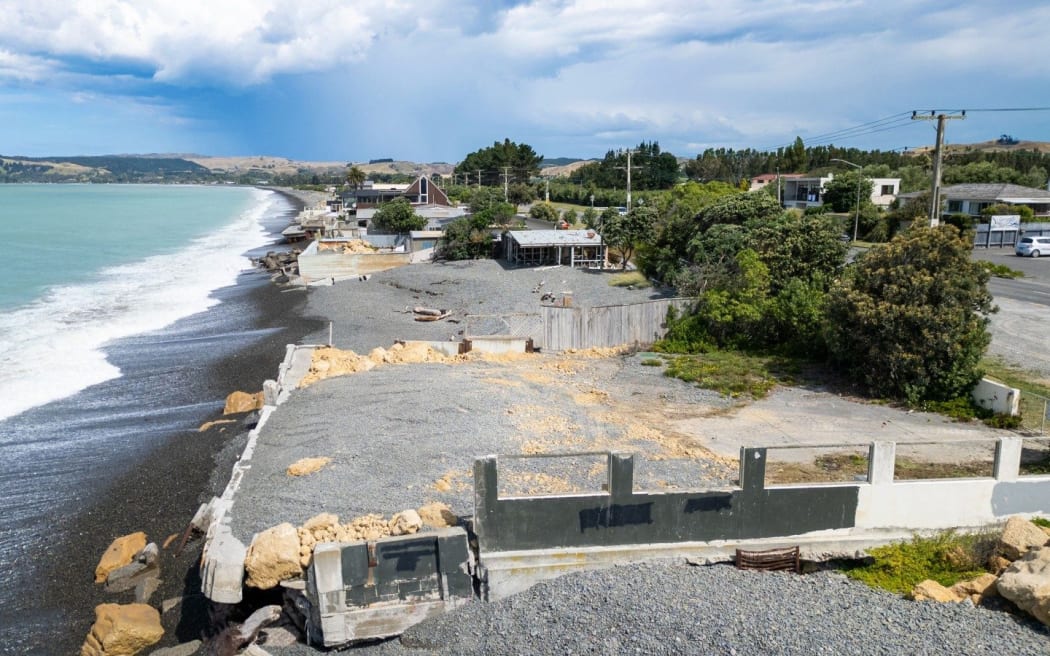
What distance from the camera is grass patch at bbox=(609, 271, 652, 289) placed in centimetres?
3989

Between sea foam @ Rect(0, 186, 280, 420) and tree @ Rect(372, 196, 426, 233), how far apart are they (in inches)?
472

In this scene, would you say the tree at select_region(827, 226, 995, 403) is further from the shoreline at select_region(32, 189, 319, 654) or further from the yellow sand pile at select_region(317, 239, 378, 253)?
the yellow sand pile at select_region(317, 239, 378, 253)

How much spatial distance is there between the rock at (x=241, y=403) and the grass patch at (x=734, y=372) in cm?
1245

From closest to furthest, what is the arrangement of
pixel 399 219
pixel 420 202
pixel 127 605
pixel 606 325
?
pixel 127 605
pixel 606 325
pixel 399 219
pixel 420 202

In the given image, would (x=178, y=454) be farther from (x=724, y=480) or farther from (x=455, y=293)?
(x=455, y=293)

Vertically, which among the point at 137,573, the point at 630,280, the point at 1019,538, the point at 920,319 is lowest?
the point at 137,573

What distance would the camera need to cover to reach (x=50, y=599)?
44.3 ft

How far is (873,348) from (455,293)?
83.6ft

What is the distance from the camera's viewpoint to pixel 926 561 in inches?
461

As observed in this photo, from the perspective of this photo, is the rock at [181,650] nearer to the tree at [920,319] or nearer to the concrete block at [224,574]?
the concrete block at [224,574]

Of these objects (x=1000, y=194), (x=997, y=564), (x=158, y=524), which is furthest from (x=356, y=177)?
(x=997, y=564)

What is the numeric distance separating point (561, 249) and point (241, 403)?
2916 centimetres

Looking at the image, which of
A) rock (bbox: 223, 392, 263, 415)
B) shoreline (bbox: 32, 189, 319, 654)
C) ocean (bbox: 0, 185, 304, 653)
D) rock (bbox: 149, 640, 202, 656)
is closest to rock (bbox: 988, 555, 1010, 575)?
rock (bbox: 149, 640, 202, 656)

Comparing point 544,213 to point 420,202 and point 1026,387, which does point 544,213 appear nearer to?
point 420,202
